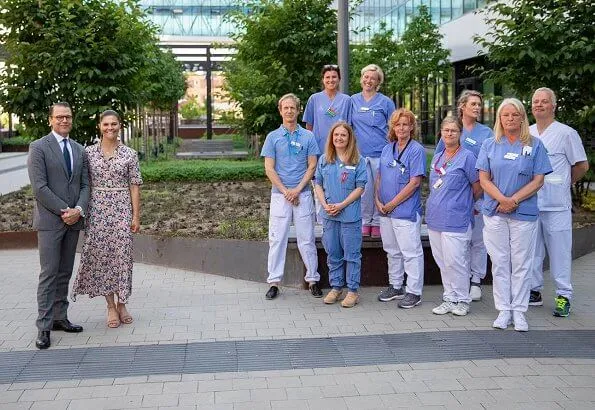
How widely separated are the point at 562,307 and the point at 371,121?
2544 mm

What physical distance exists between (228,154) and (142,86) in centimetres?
1205

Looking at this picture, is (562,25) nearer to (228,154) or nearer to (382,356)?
(382,356)

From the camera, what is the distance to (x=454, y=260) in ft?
22.5

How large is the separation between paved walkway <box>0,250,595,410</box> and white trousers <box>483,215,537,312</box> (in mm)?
307

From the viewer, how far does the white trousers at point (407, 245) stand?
7219mm

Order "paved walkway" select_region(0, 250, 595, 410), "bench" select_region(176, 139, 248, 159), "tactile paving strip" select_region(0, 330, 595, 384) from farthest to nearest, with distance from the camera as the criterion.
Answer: "bench" select_region(176, 139, 248, 159) < "tactile paving strip" select_region(0, 330, 595, 384) < "paved walkway" select_region(0, 250, 595, 410)

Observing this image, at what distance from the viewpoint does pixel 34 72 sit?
1305 cm

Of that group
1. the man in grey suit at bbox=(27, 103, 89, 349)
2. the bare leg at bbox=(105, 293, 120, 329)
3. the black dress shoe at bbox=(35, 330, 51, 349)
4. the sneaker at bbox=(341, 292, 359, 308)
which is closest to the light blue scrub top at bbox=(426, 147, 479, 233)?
the sneaker at bbox=(341, 292, 359, 308)

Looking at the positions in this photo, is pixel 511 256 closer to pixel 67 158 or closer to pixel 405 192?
pixel 405 192

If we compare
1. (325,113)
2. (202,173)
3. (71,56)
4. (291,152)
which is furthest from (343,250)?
(202,173)

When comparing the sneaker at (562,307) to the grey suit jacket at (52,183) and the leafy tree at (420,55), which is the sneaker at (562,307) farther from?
the leafy tree at (420,55)

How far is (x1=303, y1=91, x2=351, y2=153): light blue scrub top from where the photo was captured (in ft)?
25.8

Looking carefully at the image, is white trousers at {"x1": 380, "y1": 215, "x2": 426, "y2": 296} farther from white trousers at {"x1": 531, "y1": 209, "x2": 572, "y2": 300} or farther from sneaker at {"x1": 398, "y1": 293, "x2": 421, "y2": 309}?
white trousers at {"x1": 531, "y1": 209, "x2": 572, "y2": 300}

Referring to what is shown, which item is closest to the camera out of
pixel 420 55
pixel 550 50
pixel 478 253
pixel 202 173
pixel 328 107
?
pixel 478 253
